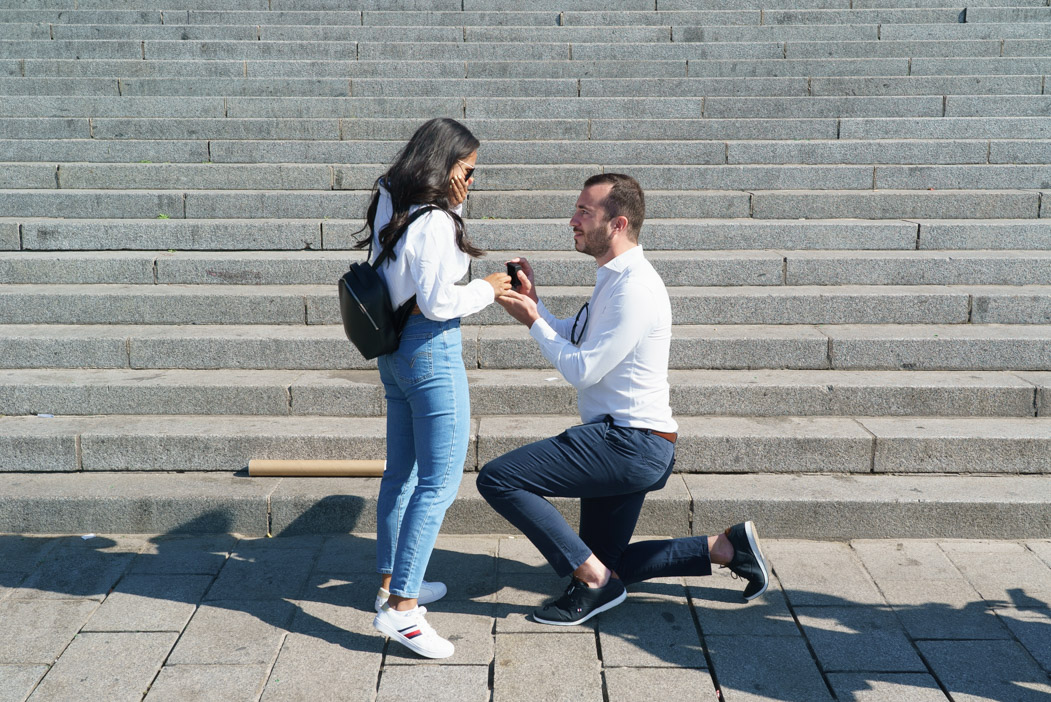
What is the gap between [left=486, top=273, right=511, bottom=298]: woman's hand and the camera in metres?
3.14

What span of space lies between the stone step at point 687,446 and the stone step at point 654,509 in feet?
0.54

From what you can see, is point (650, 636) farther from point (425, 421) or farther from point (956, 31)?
point (956, 31)

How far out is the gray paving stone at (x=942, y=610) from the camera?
3.34 metres

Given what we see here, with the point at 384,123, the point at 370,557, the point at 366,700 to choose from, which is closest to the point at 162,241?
the point at 384,123

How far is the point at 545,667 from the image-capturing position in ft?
10.3

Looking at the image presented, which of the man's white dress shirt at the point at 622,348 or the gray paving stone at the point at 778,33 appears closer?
the man's white dress shirt at the point at 622,348

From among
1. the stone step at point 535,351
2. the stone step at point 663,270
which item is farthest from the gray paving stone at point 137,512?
the stone step at point 663,270

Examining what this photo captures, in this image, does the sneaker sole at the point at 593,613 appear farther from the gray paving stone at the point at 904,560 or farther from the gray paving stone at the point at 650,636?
the gray paving stone at the point at 904,560

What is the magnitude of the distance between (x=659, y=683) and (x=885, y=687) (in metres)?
0.77

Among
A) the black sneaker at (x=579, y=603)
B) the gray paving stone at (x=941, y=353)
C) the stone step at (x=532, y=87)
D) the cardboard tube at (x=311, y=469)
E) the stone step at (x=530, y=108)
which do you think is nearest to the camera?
the black sneaker at (x=579, y=603)

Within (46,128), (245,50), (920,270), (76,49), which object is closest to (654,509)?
(920,270)

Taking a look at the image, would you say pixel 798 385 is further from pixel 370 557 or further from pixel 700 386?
pixel 370 557

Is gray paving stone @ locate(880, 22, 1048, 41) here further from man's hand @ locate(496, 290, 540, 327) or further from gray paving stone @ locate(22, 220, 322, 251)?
man's hand @ locate(496, 290, 540, 327)

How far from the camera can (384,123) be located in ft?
25.3
